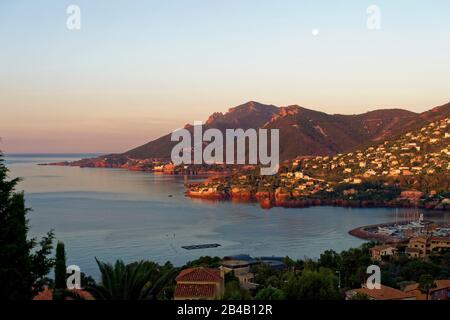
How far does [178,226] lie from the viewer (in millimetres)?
24266

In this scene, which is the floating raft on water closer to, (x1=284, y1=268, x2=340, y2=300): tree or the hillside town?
(x1=284, y1=268, x2=340, y2=300): tree

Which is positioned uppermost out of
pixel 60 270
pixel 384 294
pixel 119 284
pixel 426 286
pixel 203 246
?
pixel 119 284

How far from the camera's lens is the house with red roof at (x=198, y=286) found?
267 inches

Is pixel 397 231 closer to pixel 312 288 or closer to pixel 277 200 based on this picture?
pixel 277 200

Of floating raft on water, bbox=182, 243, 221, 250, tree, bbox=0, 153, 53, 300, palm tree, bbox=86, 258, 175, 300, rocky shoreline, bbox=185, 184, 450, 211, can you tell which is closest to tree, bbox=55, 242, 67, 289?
tree, bbox=0, 153, 53, 300

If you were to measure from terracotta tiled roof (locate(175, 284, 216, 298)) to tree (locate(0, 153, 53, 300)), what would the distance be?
269cm

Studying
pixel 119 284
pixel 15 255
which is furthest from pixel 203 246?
pixel 119 284

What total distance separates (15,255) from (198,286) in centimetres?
345

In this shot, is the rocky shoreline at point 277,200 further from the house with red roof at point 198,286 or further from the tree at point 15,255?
the tree at point 15,255

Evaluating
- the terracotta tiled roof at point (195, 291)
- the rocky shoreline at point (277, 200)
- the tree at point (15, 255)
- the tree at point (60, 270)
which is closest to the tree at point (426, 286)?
the terracotta tiled roof at point (195, 291)

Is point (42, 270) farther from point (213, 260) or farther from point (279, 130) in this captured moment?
point (279, 130)

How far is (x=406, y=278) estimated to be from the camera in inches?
454

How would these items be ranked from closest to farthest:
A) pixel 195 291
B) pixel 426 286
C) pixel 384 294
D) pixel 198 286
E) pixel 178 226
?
pixel 195 291
pixel 198 286
pixel 384 294
pixel 426 286
pixel 178 226
